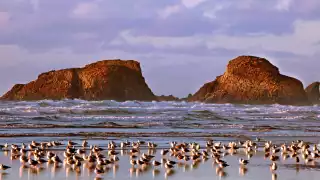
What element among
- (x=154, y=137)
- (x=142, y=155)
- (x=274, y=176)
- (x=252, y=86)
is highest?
(x=252, y=86)

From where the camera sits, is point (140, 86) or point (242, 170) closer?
point (242, 170)

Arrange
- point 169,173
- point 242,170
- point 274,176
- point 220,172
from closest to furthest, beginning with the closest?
point 274,176
point 169,173
point 220,172
point 242,170

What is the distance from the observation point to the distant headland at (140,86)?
114125 mm

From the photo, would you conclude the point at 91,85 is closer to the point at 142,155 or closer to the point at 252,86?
the point at 252,86

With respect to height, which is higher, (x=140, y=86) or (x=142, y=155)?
(x=140, y=86)

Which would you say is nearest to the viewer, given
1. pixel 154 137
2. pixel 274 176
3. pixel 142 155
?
pixel 274 176

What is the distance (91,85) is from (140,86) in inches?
376

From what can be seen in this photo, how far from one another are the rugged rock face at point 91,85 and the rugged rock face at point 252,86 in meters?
10.4

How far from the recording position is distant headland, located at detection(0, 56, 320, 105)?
4493 inches

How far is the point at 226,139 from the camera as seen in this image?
29.4 metres

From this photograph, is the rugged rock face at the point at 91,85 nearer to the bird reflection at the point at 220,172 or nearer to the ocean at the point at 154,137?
the ocean at the point at 154,137

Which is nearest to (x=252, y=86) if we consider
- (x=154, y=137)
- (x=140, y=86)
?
(x=140, y=86)

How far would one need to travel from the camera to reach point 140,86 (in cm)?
12188

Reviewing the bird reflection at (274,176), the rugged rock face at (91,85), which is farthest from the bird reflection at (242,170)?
the rugged rock face at (91,85)
